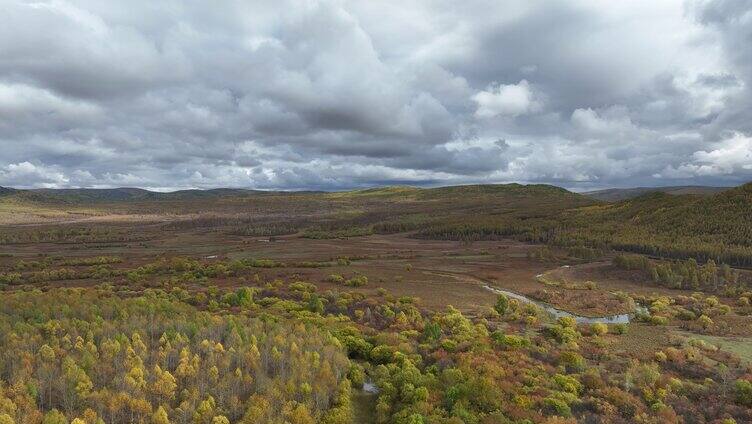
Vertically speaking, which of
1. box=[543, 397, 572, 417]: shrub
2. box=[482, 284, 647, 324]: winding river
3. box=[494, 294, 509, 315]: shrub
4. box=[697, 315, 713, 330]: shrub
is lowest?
box=[482, 284, 647, 324]: winding river

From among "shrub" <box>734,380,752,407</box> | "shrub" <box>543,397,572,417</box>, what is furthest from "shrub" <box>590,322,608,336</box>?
"shrub" <box>543,397,572,417</box>

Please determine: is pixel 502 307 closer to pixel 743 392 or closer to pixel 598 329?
pixel 598 329

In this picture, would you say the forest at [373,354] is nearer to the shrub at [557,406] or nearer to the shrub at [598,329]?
the shrub at [557,406]

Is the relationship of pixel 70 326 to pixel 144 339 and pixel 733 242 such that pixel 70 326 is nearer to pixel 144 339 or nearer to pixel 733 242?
pixel 144 339

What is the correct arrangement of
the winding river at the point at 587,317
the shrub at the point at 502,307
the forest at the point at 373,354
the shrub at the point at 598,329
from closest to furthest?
the forest at the point at 373,354, the shrub at the point at 598,329, the shrub at the point at 502,307, the winding river at the point at 587,317

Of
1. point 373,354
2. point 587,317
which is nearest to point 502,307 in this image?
point 587,317

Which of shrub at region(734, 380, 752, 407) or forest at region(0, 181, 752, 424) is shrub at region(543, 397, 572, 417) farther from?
shrub at region(734, 380, 752, 407)

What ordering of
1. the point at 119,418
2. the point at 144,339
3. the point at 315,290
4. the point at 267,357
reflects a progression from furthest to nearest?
the point at 315,290
the point at 144,339
the point at 267,357
the point at 119,418

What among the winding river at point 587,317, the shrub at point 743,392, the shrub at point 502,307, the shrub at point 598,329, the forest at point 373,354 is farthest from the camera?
the winding river at point 587,317

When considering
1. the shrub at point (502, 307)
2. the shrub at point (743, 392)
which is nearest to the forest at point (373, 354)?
the shrub at point (743, 392)

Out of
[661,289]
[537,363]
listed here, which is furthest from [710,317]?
[537,363]

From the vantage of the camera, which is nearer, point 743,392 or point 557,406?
point 557,406
